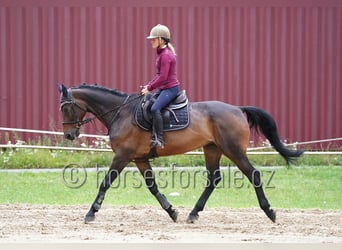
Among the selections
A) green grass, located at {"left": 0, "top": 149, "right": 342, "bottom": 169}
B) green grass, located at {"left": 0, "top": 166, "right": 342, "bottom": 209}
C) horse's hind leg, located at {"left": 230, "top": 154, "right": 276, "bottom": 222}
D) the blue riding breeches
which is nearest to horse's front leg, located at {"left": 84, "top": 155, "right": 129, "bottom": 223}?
the blue riding breeches

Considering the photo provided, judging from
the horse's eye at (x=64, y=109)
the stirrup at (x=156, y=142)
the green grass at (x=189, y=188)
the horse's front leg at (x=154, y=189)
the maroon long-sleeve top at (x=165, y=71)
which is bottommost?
the green grass at (x=189, y=188)

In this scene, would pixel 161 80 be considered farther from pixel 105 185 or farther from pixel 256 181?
pixel 256 181

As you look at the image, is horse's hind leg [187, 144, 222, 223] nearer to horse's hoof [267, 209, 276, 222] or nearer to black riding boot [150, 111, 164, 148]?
black riding boot [150, 111, 164, 148]

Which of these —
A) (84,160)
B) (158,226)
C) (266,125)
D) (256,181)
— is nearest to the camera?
(158,226)

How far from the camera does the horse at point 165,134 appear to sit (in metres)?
14.4

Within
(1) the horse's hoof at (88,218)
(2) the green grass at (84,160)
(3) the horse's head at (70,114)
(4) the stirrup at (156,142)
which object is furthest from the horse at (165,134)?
(2) the green grass at (84,160)

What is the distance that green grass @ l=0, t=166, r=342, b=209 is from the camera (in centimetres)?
1758

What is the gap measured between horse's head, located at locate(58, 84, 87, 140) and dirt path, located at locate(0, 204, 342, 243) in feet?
4.17

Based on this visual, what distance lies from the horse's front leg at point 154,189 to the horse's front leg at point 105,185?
0.48m

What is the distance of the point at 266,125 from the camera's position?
1498 centimetres

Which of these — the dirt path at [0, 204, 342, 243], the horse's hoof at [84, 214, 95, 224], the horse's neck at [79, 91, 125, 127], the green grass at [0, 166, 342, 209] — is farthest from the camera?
the green grass at [0, 166, 342, 209]

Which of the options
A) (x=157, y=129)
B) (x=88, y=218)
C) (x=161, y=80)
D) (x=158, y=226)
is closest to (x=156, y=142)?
(x=157, y=129)

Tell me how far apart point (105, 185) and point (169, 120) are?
132 centimetres

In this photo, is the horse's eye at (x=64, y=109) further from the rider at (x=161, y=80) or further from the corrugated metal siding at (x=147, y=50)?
the corrugated metal siding at (x=147, y=50)
